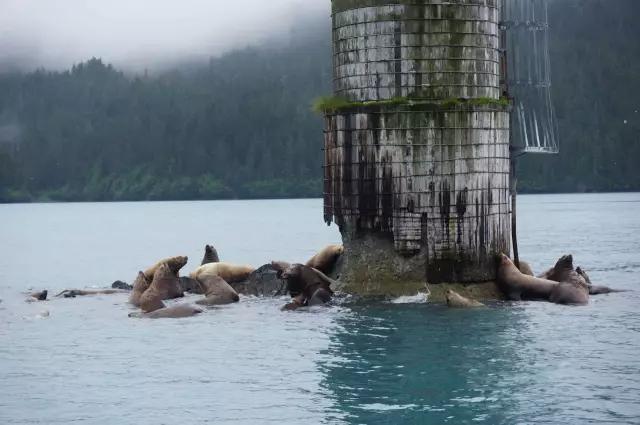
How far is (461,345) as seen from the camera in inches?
1029

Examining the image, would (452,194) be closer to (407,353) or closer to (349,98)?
(349,98)

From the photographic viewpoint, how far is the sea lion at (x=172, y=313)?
108 feet

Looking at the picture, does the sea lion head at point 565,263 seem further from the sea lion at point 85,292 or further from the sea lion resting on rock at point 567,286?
the sea lion at point 85,292

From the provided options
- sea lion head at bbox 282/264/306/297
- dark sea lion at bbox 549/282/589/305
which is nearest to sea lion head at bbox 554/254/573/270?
dark sea lion at bbox 549/282/589/305

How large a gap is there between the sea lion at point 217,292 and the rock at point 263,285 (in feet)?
5.34

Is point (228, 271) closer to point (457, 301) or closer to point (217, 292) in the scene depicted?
point (217, 292)

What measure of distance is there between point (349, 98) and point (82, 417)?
53.4 ft

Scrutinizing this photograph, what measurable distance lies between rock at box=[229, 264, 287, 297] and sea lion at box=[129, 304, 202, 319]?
15.2 ft

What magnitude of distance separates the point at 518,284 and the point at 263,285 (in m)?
9.50

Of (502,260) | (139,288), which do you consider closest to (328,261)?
(502,260)

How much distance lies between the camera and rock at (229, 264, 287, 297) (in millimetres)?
37500

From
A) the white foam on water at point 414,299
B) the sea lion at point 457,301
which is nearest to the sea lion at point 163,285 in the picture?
the white foam on water at point 414,299

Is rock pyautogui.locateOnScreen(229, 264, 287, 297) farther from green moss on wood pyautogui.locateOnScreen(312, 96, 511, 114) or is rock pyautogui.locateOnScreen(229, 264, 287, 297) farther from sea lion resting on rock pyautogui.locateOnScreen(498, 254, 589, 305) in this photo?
sea lion resting on rock pyautogui.locateOnScreen(498, 254, 589, 305)

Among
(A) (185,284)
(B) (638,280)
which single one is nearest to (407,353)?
(A) (185,284)
